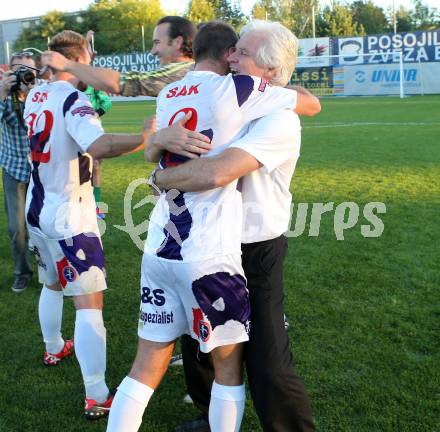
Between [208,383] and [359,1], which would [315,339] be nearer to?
[208,383]

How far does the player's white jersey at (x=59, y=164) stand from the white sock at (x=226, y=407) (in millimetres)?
1355

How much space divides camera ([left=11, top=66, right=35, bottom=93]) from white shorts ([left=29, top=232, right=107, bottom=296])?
1178 mm

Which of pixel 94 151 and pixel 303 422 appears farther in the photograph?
pixel 94 151

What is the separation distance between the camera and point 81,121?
316 cm

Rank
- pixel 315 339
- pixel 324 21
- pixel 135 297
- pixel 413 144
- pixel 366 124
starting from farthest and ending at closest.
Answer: pixel 324 21 → pixel 366 124 → pixel 413 144 → pixel 135 297 → pixel 315 339

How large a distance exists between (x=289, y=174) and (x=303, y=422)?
111cm

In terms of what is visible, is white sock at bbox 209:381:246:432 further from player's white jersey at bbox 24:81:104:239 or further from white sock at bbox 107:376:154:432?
player's white jersey at bbox 24:81:104:239

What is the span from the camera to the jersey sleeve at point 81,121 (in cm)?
312

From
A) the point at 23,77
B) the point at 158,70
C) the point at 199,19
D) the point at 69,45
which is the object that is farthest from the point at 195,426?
the point at 199,19

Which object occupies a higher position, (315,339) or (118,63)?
(118,63)

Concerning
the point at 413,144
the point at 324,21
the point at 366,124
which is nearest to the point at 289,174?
the point at 413,144

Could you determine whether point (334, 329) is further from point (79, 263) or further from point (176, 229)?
point (176, 229)

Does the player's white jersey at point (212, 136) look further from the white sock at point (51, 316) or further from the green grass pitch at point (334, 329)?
the white sock at point (51, 316)

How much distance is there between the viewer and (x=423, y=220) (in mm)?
7355
